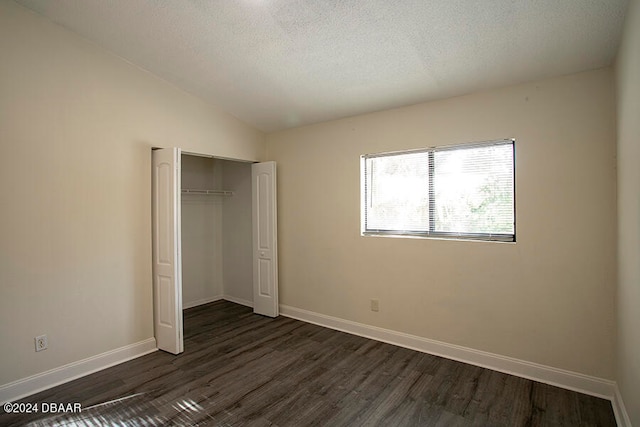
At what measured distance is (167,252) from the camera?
333 centimetres

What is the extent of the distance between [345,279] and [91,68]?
3.34 m

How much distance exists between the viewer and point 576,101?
2533mm

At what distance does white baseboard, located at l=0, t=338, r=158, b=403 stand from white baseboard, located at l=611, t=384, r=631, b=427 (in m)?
3.88

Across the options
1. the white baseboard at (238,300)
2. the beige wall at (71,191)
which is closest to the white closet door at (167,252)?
the beige wall at (71,191)

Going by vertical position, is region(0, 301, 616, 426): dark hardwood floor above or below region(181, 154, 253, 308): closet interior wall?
below

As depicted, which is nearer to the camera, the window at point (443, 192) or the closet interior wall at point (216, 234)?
the window at point (443, 192)

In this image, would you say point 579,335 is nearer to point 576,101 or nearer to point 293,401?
point 576,101

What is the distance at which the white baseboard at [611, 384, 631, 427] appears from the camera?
2.02 meters

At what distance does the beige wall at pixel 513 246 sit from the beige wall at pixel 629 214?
0.68ft

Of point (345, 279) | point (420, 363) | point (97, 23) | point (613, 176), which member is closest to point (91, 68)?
point (97, 23)

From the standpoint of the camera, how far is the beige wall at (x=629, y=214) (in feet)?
5.68

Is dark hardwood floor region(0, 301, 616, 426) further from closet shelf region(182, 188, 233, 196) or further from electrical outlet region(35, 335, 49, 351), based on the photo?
closet shelf region(182, 188, 233, 196)

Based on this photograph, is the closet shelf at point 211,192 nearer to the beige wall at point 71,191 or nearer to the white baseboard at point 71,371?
the beige wall at point 71,191

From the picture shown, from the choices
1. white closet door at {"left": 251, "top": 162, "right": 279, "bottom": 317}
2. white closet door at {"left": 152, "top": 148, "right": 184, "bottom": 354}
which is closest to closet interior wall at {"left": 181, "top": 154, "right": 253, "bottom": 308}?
white closet door at {"left": 251, "top": 162, "right": 279, "bottom": 317}
